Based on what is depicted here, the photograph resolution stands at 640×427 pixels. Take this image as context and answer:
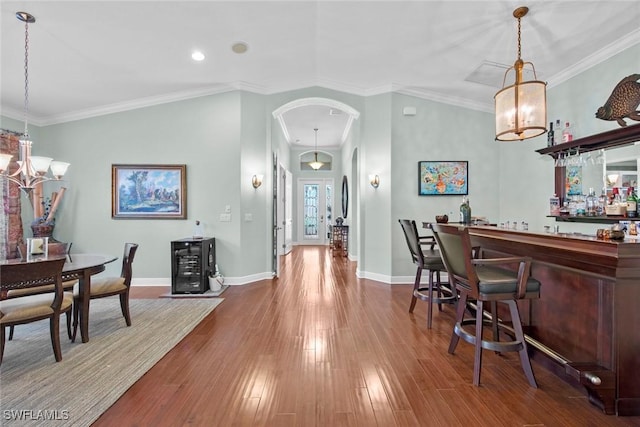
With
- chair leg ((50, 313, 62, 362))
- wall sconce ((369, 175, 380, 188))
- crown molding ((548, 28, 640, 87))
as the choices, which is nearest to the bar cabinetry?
chair leg ((50, 313, 62, 362))

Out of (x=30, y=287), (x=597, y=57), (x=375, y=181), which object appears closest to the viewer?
(x=30, y=287)

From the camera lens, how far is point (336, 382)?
2152mm

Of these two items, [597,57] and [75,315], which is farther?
[597,57]

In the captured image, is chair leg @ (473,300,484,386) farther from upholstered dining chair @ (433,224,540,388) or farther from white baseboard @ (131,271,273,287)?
white baseboard @ (131,271,273,287)

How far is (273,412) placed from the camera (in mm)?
1843

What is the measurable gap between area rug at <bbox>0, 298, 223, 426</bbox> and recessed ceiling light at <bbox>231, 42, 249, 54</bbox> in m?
3.45

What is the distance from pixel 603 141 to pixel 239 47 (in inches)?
181

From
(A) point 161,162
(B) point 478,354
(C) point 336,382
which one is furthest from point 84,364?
(A) point 161,162

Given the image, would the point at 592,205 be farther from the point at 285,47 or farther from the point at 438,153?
the point at 285,47

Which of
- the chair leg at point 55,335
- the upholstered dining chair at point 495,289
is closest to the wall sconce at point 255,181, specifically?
the chair leg at point 55,335

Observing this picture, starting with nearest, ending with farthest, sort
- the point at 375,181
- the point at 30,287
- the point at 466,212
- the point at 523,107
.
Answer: the point at 30,287
the point at 523,107
the point at 466,212
the point at 375,181

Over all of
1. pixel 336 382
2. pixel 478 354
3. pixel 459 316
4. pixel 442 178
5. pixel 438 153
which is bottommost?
pixel 336 382

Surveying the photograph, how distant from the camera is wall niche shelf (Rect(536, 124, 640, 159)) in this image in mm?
3089

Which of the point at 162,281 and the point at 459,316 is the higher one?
the point at 459,316
